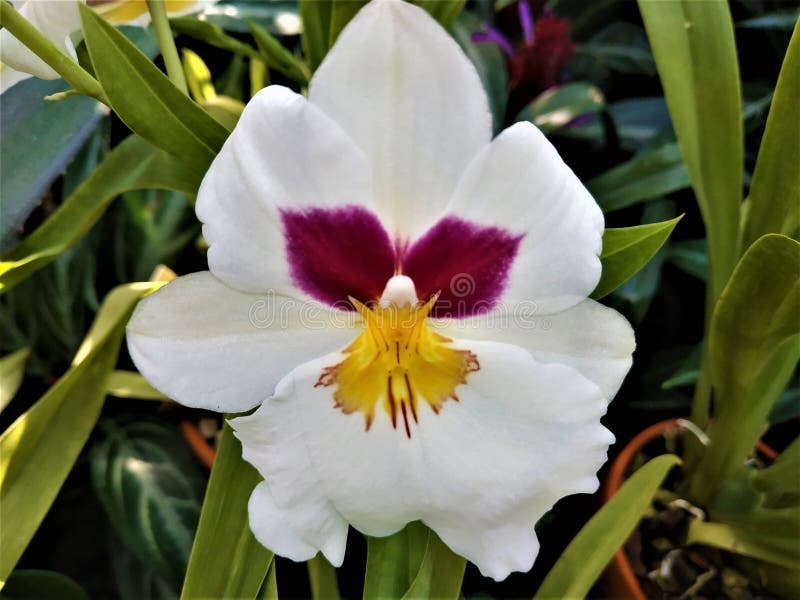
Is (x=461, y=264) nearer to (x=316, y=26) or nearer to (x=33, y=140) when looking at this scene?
(x=316, y=26)

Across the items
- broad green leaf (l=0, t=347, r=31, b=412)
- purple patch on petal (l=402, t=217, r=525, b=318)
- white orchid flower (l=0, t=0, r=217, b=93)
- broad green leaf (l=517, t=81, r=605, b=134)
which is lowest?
broad green leaf (l=0, t=347, r=31, b=412)

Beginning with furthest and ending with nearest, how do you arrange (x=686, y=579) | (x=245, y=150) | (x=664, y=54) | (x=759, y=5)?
(x=759, y=5), (x=686, y=579), (x=664, y=54), (x=245, y=150)

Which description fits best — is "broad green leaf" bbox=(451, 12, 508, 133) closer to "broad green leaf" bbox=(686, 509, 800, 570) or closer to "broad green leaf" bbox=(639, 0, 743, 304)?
"broad green leaf" bbox=(639, 0, 743, 304)

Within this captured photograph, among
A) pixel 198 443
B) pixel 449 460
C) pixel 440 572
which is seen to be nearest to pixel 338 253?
pixel 449 460

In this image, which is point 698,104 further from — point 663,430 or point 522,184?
point 663,430

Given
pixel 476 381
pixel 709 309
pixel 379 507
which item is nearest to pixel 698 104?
pixel 709 309

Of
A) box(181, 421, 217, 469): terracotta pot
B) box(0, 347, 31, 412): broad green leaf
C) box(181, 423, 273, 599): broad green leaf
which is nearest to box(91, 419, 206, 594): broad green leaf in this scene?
box(181, 421, 217, 469): terracotta pot
